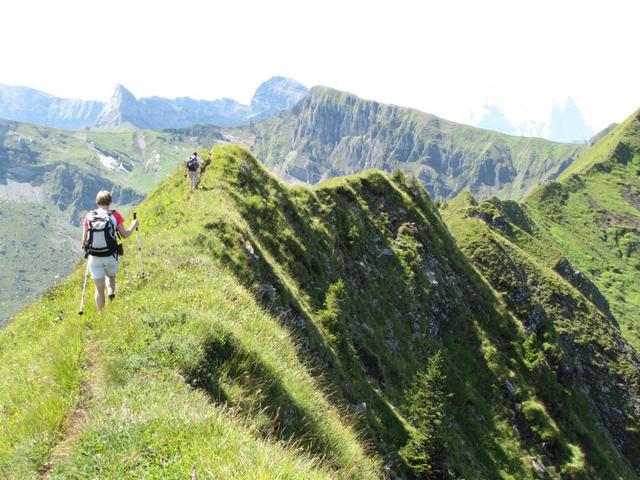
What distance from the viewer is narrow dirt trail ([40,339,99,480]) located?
781 cm

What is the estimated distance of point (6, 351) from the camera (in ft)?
54.2

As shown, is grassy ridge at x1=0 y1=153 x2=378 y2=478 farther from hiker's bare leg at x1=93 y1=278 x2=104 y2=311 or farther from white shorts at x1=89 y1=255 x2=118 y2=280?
white shorts at x1=89 y1=255 x2=118 y2=280

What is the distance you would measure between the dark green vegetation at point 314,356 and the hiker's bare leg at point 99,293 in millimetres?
394

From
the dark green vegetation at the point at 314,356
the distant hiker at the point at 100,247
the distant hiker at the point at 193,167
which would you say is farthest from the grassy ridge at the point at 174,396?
the distant hiker at the point at 193,167

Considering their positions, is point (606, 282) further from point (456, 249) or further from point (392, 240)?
point (392, 240)

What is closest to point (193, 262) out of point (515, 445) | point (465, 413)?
point (465, 413)

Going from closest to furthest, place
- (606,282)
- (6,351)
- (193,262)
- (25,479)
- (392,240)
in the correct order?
(25,479) → (6,351) → (193,262) → (392,240) → (606,282)

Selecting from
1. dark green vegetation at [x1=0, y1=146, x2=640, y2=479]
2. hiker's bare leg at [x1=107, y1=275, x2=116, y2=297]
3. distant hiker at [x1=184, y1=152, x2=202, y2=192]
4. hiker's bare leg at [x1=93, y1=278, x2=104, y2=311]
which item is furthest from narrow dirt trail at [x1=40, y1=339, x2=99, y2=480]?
distant hiker at [x1=184, y1=152, x2=202, y2=192]

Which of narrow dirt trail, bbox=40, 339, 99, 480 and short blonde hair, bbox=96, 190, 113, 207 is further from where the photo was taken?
short blonde hair, bbox=96, 190, 113, 207

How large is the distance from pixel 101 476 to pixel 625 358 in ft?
306

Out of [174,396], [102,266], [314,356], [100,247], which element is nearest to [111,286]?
[102,266]

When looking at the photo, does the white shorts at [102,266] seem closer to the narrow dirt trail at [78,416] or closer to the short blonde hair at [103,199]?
the short blonde hair at [103,199]

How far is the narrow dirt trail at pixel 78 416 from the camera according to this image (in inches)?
307

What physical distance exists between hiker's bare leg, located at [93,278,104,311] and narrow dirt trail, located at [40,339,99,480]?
2804 millimetres
